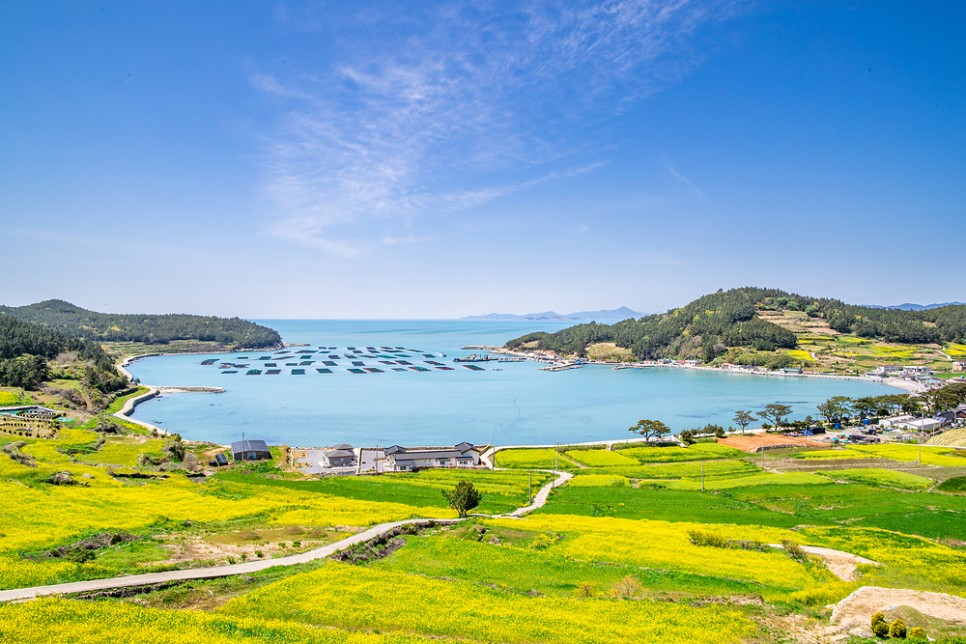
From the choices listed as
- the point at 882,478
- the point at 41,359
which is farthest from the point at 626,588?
the point at 41,359

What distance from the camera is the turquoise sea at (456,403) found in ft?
243

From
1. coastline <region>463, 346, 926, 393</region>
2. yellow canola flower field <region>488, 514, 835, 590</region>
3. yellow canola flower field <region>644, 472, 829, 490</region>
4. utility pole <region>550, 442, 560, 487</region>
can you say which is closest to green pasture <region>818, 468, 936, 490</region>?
yellow canola flower field <region>644, 472, 829, 490</region>

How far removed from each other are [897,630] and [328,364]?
16142 centimetres

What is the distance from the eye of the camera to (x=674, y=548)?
25500 mm

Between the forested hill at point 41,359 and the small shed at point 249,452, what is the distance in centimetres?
4870

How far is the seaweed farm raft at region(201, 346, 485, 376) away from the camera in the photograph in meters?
146

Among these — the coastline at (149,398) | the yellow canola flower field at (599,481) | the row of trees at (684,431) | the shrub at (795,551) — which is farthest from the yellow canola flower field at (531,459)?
the coastline at (149,398)

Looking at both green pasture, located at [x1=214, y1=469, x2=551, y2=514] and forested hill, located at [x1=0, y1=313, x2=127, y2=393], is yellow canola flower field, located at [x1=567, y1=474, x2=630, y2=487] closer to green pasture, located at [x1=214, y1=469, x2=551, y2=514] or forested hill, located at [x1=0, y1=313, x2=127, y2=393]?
green pasture, located at [x1=214, y1=469, x2=551, y2=514]

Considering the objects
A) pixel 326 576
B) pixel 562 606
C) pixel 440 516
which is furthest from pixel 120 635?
pixel 440 516

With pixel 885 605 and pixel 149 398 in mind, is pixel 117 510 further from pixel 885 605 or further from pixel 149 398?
pixel 149 398

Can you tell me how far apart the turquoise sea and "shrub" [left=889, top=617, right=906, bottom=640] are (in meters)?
54.1

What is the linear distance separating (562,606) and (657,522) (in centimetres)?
1752

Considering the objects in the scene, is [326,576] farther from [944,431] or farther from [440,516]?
[944,431]

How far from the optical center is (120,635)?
13.5m
